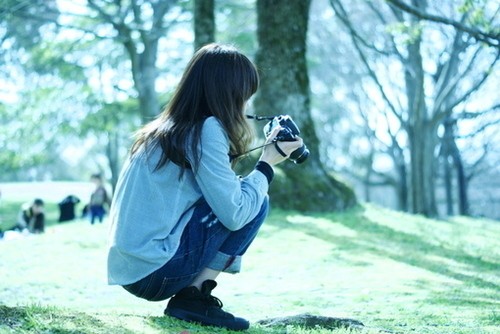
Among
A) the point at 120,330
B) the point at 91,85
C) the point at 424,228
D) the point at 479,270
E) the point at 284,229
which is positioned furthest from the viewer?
the point at 91,85

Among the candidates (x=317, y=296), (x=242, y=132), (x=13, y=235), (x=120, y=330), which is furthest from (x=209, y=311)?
(x=13, y=235)

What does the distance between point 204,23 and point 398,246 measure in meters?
5.22

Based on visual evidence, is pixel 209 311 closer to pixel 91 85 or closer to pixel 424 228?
pixel 424 228

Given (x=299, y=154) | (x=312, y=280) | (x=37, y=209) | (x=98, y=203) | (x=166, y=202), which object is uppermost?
(x=299, y=154)

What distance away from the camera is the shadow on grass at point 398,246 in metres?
6.10

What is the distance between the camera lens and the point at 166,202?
3.17 metres

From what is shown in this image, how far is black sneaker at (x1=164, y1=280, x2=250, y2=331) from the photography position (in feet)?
10.7

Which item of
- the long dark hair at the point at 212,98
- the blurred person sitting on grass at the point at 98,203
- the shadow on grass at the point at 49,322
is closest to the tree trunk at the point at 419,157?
the blurred person sitting on grass at the point at 98,203

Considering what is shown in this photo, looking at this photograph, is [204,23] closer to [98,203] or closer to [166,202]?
[98,203]

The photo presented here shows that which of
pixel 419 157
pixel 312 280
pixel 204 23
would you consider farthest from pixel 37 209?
pixel 312 280

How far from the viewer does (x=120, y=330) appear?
296 cm

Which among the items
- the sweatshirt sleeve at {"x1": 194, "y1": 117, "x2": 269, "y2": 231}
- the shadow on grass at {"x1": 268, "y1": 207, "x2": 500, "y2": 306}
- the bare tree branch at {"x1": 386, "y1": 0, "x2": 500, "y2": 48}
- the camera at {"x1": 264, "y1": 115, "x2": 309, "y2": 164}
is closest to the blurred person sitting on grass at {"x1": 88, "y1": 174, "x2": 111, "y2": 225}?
the shadow on grass at {"x1": 268, "y1": 207, "x2": 500, "y2": 306}

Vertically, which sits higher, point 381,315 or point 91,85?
point 91,85

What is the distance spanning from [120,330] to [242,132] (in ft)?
3.37
